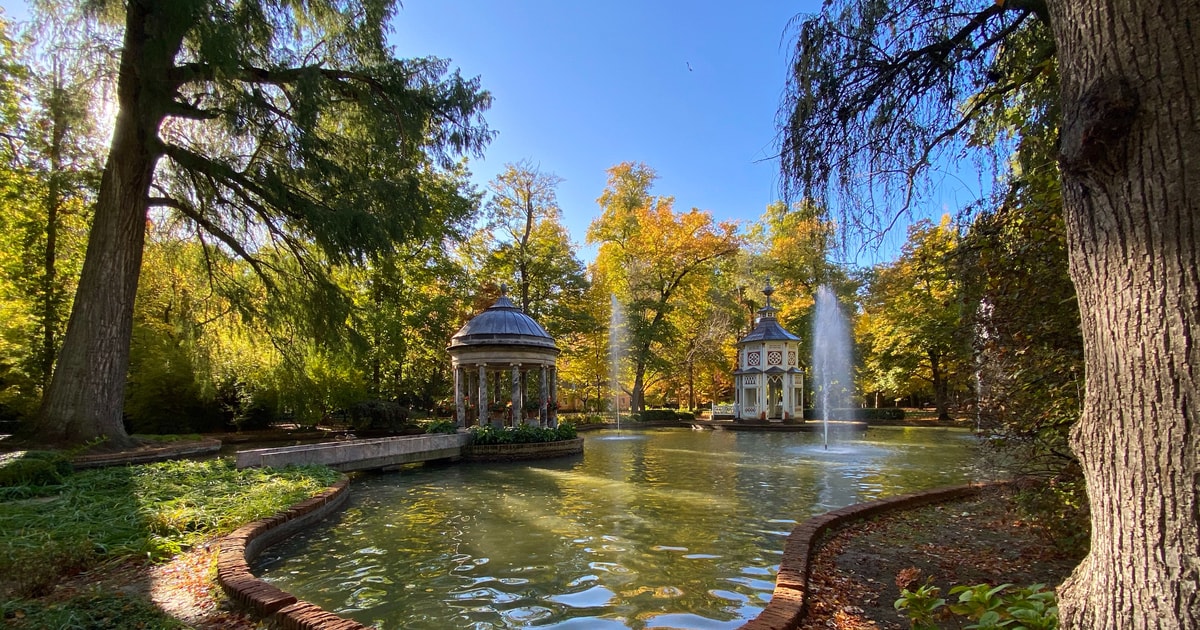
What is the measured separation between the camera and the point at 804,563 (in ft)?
15.6

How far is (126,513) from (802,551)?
660 centimetres

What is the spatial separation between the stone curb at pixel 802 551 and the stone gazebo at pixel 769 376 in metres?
21.7

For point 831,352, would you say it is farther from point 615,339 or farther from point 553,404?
point 553,404

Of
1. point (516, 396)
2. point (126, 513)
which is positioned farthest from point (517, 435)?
point (126, 513)

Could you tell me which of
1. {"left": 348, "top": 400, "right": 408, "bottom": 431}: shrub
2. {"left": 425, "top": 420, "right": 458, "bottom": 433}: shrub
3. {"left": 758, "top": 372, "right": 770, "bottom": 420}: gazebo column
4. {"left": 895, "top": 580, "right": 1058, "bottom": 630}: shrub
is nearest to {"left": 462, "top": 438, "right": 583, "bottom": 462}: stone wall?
{"left": 425, "top": 420, "right": 458, "bottom": 433}: shrub

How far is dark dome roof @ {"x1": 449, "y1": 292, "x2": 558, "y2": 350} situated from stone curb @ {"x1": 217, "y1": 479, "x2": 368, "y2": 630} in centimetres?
996

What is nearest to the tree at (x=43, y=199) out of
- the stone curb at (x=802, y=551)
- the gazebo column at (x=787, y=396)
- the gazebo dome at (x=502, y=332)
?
the gazebo dome at (x=502, y=332)

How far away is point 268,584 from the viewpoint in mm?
4316

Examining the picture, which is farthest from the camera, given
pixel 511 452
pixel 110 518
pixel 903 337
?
pixel 903 337

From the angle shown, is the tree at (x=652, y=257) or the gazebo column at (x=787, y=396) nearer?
the gazebo column at (x=787, y=396)

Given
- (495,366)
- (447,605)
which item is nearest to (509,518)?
(447,605)

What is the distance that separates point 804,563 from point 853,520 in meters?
2.21

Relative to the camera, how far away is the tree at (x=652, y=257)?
104ft

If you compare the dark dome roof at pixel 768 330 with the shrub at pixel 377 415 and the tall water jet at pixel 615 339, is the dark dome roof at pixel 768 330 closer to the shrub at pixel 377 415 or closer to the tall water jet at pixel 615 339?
the tall water jet at pixel 615 339
